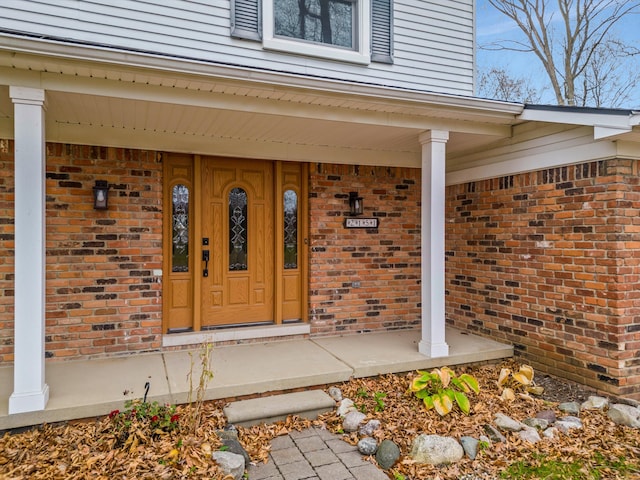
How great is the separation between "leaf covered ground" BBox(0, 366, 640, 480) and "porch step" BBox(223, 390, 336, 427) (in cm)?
6

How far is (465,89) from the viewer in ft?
19.0

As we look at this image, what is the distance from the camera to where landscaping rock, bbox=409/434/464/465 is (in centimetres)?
288

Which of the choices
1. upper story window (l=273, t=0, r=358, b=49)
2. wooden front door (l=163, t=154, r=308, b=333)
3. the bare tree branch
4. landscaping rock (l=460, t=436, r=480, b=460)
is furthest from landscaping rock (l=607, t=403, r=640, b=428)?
the bare tree branch

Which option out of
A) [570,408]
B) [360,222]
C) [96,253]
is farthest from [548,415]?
[96,253]

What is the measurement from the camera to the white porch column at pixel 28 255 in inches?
117

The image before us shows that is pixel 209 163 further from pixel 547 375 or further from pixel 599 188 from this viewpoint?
pixel 547 375

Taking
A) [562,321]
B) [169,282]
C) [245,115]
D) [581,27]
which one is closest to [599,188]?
[562,321]

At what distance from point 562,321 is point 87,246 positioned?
4.77 meters

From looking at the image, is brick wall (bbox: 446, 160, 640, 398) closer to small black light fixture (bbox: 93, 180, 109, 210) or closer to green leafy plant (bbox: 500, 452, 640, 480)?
green leafy plant (bbox: 500, 452, 640, 480)

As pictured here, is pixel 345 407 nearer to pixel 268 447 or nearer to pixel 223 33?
pixel 268 447

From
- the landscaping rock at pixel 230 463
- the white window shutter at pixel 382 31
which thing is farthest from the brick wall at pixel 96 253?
the white window shutter at pixel 382 31

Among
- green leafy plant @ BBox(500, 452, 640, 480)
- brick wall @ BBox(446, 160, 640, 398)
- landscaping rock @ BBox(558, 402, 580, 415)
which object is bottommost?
green leafy plant @ BBox(500, 452, 640, 480)

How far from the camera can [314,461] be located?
2891mm

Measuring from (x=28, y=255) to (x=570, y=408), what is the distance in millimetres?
4407
